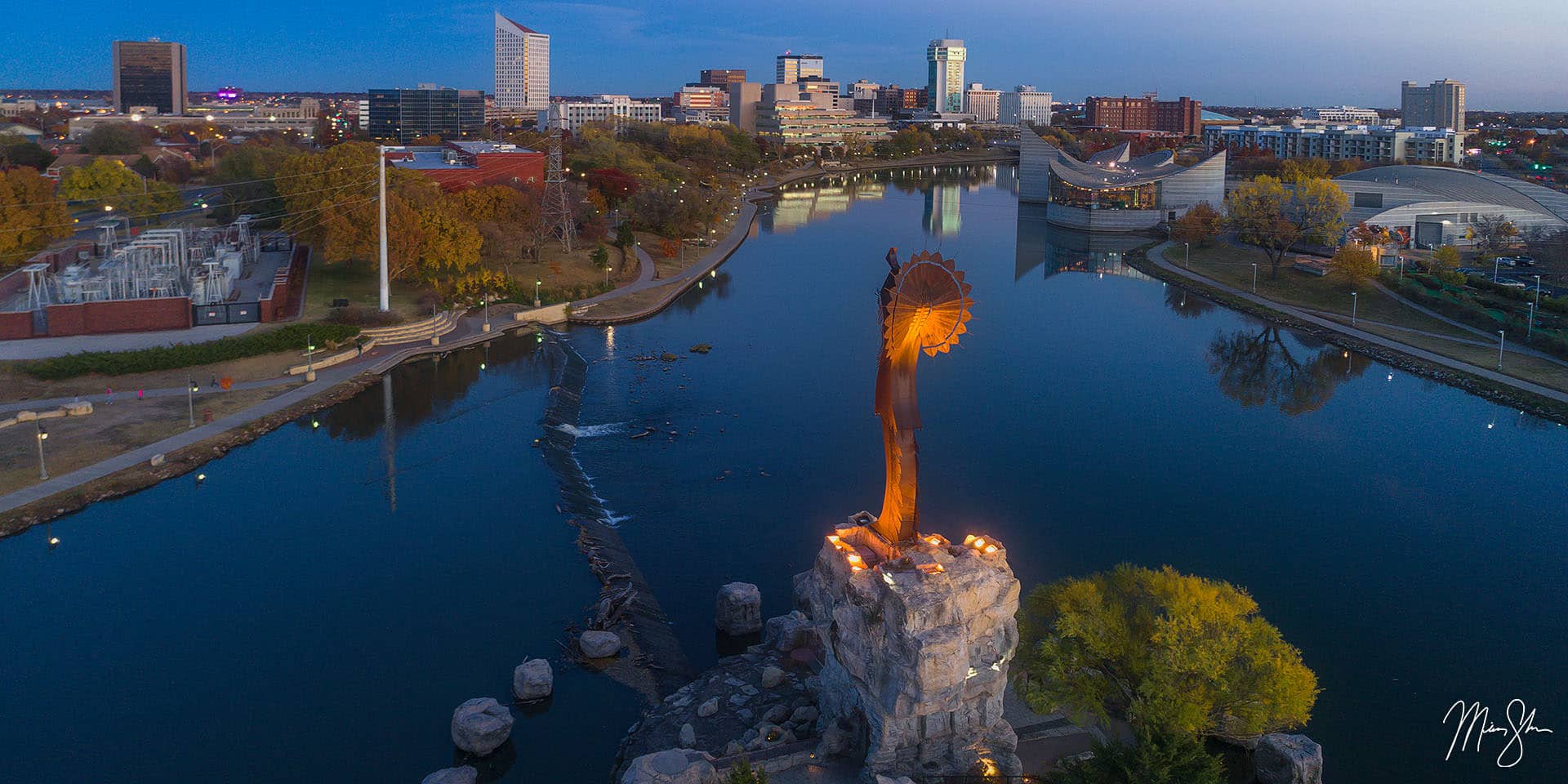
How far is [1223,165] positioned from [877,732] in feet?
194

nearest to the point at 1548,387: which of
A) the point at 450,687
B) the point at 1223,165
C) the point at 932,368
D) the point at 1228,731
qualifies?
the point at 932,368

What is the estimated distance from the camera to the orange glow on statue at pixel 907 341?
12.4m

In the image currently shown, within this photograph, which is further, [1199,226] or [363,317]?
[1199,226]

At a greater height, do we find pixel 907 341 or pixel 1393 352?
pixel 907 341

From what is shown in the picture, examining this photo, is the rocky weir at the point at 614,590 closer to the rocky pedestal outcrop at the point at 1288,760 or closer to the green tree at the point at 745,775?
the green tree at the point at 745,775

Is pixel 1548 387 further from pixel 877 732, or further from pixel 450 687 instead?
pixel 450 687

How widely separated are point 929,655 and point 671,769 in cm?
278

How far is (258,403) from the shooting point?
85.8 ft

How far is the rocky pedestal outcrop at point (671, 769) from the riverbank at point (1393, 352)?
23.9m

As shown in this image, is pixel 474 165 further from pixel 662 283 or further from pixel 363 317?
pixel 363 317

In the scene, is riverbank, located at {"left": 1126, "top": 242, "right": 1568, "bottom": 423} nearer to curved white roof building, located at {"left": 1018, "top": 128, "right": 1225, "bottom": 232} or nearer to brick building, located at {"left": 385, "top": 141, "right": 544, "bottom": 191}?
curved white roof building, located at {"left": 1018, "top": 128, "right": 1225, "bottom": 232}

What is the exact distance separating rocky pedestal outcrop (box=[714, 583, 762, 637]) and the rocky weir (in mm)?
742

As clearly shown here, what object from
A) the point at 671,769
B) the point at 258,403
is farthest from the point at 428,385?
the point at 671,769

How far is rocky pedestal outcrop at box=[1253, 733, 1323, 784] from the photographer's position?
1263cm
